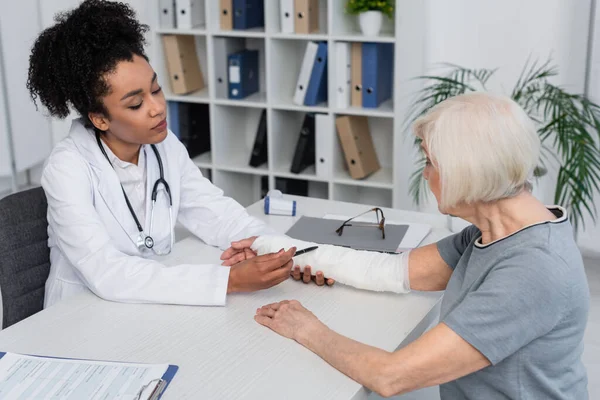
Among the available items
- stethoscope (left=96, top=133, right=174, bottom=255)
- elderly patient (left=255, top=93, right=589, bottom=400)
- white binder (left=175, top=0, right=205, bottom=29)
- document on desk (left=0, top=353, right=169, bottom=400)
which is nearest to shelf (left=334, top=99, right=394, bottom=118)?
white binder (left=175, top=0, right=205, bottom=29)

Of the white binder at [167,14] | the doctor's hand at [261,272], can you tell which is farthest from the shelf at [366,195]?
the doctor's hand at [261,272]

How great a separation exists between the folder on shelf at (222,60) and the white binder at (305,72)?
1.29 ft

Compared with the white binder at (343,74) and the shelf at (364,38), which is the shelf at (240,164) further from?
the shelf at (364,38)

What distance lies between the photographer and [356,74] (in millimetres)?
3572

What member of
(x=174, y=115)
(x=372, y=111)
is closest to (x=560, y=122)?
(x=372, y=111)

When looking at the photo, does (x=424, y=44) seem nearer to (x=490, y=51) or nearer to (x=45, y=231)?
(x=490, y=51)

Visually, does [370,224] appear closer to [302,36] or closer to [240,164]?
[302,36]

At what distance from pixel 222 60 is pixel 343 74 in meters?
0.65

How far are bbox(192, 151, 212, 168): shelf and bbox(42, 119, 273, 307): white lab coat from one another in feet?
5.99

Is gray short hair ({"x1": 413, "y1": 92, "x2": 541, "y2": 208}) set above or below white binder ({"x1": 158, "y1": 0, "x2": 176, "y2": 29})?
below

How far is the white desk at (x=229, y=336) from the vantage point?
1.38 meters

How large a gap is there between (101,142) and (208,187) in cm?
35

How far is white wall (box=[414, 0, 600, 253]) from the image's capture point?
11.3ft

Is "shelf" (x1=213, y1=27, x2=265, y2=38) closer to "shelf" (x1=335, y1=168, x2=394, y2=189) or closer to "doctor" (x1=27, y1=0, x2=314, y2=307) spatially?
"shelf" (x1=335, y1=168, x2=394, y2=189)
